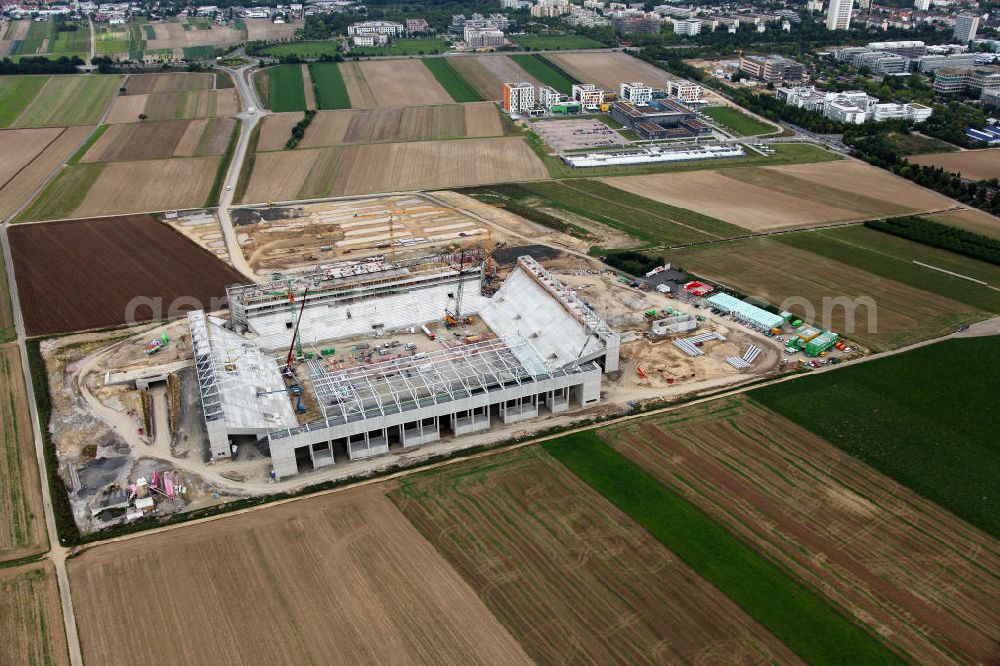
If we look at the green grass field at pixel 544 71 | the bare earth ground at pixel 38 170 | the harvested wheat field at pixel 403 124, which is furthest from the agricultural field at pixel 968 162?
the bare earth ground at pixel 38 170

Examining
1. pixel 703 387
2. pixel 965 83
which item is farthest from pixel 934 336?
pixel 965 83

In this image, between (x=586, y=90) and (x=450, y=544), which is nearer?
(x=450, y=544)

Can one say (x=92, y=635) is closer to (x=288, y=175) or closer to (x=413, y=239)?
(x=413, y=239)

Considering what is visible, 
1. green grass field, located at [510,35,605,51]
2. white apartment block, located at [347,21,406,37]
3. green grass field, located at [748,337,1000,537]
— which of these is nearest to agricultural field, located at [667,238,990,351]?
green grass field, located at [748,337,1000,537]

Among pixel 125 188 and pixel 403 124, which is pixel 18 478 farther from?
pixel 403 124

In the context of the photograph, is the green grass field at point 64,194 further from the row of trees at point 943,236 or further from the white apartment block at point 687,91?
the white apartment block at point 687,91

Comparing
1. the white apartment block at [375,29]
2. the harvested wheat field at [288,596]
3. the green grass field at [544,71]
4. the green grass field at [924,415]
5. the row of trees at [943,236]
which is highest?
the white apartment block at [375,29]

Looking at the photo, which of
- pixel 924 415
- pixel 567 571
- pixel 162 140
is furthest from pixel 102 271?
pixel 924 415
